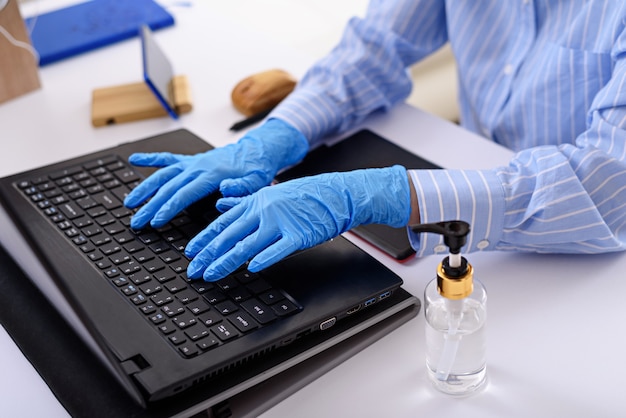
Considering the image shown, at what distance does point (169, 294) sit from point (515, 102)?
69cm

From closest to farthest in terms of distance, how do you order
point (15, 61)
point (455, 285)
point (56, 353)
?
point (455, 285), point (56, 353), point (15, 61)

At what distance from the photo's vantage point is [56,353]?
2.46 ft

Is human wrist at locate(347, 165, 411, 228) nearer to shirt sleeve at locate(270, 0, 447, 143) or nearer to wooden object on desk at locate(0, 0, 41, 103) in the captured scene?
shirt sleeve at locate(270, 0, 447, 143)

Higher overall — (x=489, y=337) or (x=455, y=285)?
(x=455, y=285)

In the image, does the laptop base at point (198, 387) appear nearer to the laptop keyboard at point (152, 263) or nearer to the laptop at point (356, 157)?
the laptop keyboard at point (152, 263)

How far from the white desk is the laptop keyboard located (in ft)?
0.33

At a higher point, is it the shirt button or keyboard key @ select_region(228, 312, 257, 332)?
keyboard key @ select_region(228, 312, 257, 332)

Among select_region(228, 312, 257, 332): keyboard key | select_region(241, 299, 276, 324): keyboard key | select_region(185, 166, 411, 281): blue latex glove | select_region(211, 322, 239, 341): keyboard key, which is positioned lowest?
select_region(241, 299, 276, 324): keyboard key

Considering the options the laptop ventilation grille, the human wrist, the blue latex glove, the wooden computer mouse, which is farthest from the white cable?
the laptop ventilation grille

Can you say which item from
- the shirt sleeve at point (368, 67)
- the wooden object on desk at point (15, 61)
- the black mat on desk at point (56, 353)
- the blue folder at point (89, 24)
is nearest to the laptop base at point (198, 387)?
the black mat on desk at point (56, 353)

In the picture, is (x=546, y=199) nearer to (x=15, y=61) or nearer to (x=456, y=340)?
(x=456, y=340)

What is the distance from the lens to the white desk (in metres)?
0.71

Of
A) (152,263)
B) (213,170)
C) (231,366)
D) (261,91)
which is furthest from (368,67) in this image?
(231,366)

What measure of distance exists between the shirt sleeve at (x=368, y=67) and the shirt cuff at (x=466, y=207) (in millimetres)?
293
